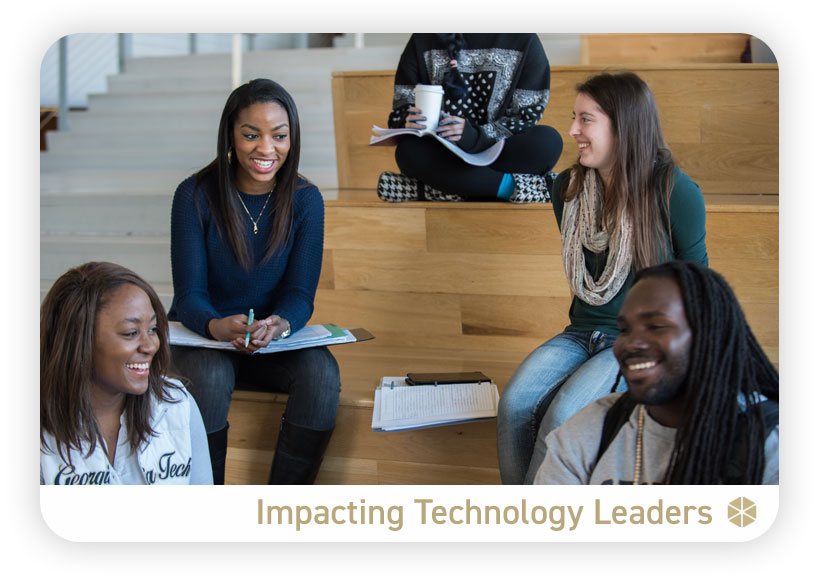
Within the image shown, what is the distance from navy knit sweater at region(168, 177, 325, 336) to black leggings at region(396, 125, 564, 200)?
40 centimetres

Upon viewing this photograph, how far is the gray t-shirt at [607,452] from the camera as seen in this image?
877 mm

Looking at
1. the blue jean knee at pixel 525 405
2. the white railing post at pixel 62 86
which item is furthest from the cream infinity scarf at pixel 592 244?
the white railing post at pixel 62 86

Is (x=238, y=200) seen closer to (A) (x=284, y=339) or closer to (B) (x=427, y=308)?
(A) (x=284, y=339)

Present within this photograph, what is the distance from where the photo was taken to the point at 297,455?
1280 mm

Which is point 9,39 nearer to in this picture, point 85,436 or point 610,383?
point 85,436

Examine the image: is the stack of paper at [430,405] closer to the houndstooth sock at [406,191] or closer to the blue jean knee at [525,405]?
the blue jean knee at [525,405]

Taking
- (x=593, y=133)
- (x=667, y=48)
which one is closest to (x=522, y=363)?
(x=593, y=133)

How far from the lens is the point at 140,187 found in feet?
4.84

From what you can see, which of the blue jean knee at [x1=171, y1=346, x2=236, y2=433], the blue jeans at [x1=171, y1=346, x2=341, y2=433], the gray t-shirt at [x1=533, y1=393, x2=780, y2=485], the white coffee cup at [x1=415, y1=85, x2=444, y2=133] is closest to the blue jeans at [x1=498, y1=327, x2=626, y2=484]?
the gray t-shirt at [x1=533, y1=393, x2=780, y2=485]
